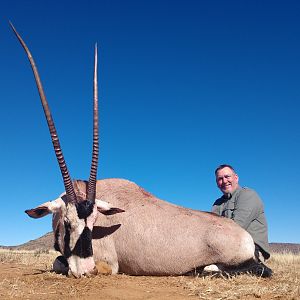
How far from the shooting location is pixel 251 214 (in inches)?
273

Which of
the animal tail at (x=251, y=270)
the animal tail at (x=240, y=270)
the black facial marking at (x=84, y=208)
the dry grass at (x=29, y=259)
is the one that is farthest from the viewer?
the dry grass at (x=29, y=259)

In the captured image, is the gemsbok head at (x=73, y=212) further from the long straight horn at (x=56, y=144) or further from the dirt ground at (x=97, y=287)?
the dirt ground at (x=97, y=287)

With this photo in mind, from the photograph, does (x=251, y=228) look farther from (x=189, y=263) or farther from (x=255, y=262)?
(x=189, y=263)

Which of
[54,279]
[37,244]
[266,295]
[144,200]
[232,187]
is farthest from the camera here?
[37,244]

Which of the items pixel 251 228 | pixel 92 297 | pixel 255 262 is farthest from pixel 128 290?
pixel 251 228

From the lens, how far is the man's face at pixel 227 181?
7.46 m

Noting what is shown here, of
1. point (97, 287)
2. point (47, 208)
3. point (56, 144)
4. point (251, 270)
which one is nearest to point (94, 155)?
point (56, 144)

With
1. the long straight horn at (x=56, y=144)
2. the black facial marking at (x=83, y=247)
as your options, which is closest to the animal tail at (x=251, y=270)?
the black facial marking at (x=83, y=247)

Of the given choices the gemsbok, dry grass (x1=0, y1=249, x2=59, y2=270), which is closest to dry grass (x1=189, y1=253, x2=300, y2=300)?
the gemsbok

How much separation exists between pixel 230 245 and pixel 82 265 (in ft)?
6.42

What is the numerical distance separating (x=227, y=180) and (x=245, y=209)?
708mm

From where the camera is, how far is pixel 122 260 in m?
6.17

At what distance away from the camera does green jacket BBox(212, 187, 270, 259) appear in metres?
6.88

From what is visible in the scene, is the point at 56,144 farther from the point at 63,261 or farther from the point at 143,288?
the point at 143,288
